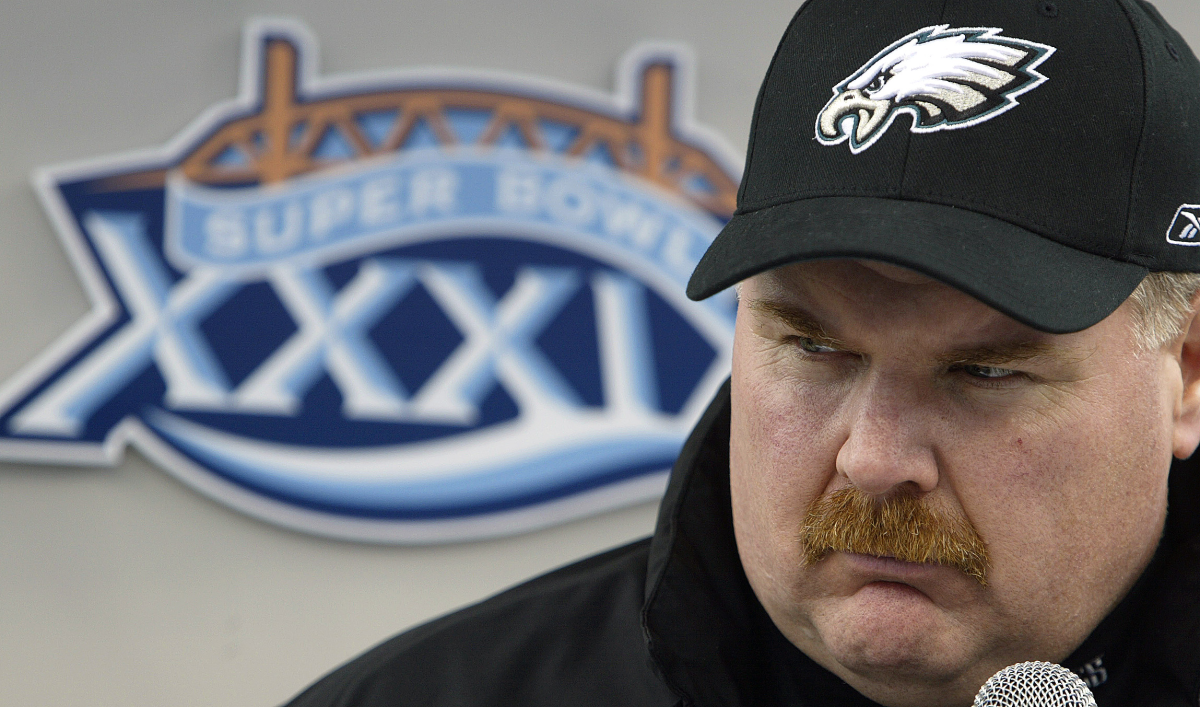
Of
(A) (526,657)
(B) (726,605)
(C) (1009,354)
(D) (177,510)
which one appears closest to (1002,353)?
(C) (1009,354)

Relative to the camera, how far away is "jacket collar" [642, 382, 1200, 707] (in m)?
0.70

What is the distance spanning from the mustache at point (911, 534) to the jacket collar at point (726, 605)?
0.49ft

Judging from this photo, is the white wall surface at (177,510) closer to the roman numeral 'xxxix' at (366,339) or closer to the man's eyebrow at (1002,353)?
the roman numeral 'xxxix' at (366,339)

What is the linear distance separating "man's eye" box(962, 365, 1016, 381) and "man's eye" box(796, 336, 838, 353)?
0.08 metres

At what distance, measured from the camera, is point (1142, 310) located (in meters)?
0.64

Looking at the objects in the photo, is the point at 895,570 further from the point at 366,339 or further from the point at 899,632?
the point at 366,339

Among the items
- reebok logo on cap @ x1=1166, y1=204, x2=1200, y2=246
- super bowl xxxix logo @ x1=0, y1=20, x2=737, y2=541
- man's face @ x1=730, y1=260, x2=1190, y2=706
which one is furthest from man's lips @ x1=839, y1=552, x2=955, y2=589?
super bowl xxxix logo @ x1=0, y1=20, x2=737, y2=541

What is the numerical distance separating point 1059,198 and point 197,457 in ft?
5.35

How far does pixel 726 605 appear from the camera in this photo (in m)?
0.77

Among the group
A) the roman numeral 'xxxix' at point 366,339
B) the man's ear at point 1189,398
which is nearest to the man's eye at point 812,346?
the man's ear at point 1189,398

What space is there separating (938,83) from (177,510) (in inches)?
66.1

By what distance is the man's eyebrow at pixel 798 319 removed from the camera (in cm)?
64

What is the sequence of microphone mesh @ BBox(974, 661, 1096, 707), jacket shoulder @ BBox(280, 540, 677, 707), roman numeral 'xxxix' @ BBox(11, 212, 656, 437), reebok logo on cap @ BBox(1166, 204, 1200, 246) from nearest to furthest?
microphone mesh @ BBox(974, 661, 1096, 707) < reebok logo on cap @ BBox(1166, 204, 1200, 246) < jacket shoulder @ BBox(280, 540, 677, 707) < roman numeral 'xxxix' @ BBox(11, 212, 656, 437)

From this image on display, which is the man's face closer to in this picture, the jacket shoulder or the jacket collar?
the jacket collar
